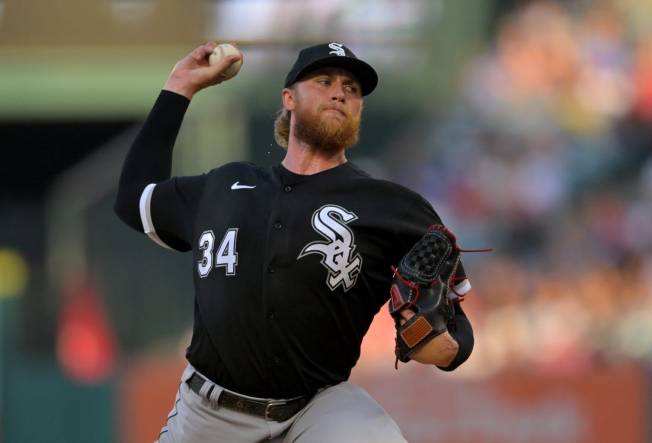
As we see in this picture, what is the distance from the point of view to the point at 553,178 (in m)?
10.4

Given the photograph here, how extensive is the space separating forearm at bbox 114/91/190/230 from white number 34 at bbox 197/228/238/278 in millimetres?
427

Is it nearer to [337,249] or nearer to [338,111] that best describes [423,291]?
[337,249]

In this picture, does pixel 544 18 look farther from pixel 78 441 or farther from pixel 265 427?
pixel 265 427

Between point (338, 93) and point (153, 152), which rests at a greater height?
point (338, 93)

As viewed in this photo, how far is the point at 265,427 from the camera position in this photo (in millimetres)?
3586

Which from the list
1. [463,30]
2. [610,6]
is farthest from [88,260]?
[610,6]

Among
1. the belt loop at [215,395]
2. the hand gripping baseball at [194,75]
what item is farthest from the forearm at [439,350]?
the hand gripping baseball at [194,75]

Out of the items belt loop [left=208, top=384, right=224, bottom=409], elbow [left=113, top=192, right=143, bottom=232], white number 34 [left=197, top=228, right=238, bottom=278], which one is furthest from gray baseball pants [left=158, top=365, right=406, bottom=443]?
elbow [left=113, top=192, right=143, bottom=232]

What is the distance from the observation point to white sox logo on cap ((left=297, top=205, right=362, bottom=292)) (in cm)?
357

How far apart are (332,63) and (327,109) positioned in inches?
5.8

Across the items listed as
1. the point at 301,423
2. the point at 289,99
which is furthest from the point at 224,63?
the point at 301,423

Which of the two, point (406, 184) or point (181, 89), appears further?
point (406, 184)

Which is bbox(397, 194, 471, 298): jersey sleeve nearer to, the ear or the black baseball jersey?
the black baseball jersey

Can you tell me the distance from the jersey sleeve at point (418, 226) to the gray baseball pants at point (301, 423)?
44cm
